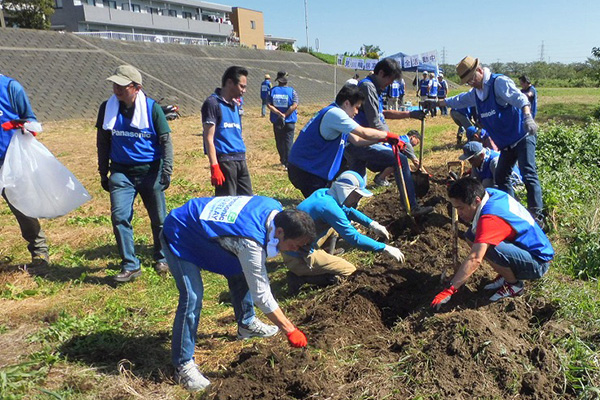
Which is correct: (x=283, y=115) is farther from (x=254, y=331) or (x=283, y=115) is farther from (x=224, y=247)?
(x=224, y=247)

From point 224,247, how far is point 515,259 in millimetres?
2094

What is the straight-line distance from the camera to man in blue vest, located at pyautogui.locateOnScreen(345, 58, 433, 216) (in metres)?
4.96

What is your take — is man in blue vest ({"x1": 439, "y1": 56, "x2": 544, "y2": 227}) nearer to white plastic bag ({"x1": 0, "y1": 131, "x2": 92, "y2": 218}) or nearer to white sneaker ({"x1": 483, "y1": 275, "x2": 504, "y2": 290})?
white sneaker ({"x1": 483, "y1": 275, "x2": 504, "y2": 290})

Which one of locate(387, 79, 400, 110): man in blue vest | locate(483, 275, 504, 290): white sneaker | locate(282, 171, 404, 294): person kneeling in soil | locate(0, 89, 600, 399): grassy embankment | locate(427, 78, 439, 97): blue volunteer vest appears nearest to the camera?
locate(0, 89, 600, 399): grassy embankment

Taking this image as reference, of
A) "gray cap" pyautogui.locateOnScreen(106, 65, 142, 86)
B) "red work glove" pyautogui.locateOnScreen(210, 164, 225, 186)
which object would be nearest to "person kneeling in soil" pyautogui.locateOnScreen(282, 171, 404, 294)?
"red work glove" pyautogui.locateOnScreen(210, 164, 225, 186)

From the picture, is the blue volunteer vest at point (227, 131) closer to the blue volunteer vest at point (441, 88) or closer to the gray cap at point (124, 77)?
the gray cap at point (124, 77)

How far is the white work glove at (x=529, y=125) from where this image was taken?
458cm

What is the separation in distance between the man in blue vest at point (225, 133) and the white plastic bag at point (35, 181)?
4.56 feet

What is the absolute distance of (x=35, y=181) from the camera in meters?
4.38

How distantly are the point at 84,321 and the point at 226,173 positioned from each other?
1.97 metres

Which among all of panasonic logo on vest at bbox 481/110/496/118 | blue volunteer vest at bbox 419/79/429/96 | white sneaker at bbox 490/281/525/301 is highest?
blue volunteer vest at bbox 419/79/429/96

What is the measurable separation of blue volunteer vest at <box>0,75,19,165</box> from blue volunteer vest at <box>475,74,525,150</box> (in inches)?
192

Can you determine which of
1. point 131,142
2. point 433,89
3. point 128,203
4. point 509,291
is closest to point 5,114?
point 131,142

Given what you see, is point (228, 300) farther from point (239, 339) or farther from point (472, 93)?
point (472, 93)
